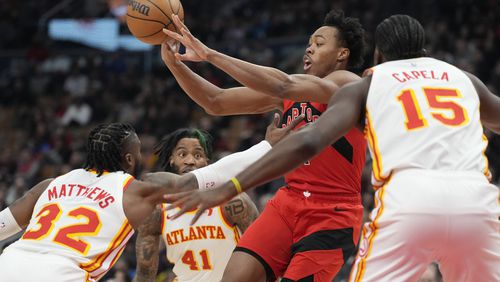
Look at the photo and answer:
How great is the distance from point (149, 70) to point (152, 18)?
47.6ft

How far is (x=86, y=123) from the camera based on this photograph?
18.5 meters

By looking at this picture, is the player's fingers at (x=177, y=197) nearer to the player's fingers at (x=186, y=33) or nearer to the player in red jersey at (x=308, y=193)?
the player in red jersey at (x=308, y=193)

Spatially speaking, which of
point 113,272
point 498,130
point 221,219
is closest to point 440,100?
point 498,130

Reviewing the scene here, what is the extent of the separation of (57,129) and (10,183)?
3021 mm

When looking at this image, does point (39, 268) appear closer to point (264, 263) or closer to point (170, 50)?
point (264, 263)

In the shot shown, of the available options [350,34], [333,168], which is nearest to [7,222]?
[333,168]

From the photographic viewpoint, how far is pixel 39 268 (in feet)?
14.8

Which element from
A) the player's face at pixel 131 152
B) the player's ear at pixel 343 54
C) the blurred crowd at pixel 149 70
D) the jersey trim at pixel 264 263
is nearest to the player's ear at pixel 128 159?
the player's face at pixel 131 152

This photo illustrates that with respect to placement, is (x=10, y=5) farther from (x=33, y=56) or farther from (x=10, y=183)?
(x=10, y=183)

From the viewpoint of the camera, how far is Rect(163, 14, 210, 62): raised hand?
16.8 ft

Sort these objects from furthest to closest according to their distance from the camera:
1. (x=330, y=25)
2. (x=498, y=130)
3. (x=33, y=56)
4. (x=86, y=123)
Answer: (x=33, y=56), (x=86, y=123), (x=330, y=25), (x=498, y=130)

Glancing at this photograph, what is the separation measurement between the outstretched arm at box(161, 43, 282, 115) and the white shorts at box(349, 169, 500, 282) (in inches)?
84.9

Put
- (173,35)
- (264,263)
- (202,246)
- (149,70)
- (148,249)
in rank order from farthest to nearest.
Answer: (149,70) → (148,249) → (202,246) → (173,35) → (264,263)

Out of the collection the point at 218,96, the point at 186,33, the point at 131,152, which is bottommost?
the point at 131,152
